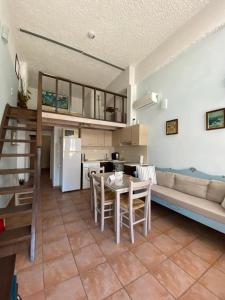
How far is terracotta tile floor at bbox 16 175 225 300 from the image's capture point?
1.28m

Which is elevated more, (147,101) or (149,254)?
(147,101)

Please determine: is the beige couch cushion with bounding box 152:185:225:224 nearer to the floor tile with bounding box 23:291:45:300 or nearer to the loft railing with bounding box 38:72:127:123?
the floor tile with bounding box 23:291:45:300

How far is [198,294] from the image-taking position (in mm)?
1267

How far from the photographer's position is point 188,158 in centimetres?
285

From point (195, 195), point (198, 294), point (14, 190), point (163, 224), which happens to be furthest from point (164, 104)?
point (14, 190)

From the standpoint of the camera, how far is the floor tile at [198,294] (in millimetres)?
1233

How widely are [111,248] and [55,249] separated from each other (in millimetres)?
732

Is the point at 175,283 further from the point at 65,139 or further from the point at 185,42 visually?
the point at 185,42

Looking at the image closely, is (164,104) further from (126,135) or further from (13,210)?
(13,210)

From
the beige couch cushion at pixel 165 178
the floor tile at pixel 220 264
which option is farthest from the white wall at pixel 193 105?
the floor tile at pixel 220 264

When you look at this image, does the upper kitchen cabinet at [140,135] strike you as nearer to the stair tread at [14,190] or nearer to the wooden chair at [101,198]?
the wooden chair at [101,198]

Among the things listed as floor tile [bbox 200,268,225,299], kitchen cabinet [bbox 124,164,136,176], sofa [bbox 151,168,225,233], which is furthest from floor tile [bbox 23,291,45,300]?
kitchen cabinet [bbox 124,164,136,176]

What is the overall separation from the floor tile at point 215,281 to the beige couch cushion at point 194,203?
574 millimetres

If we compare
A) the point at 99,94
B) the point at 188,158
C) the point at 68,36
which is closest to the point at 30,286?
the point at 188,158
